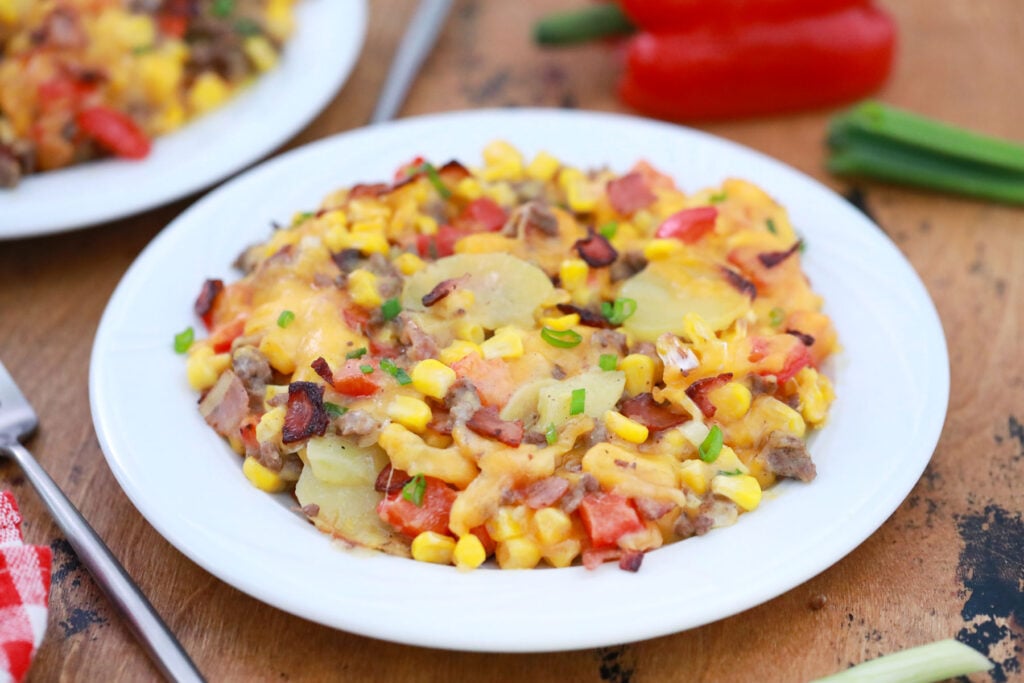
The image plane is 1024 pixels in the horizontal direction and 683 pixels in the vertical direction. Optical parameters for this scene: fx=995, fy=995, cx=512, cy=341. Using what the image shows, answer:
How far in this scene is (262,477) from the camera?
112 inches

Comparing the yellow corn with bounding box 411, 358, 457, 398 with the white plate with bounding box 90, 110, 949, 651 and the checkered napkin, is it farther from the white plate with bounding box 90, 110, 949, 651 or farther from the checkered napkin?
the checkered napkin

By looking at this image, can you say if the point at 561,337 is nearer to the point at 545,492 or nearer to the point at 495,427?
the point at 495,427

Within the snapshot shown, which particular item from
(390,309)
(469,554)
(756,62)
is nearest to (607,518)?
(469,554)

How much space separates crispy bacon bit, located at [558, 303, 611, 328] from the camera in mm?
3203

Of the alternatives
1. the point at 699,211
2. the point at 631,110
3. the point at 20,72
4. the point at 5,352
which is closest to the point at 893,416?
the point at 699,211

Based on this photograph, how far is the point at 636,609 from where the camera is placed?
7.93 ft

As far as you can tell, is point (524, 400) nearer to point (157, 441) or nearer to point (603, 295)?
point (603, 295)

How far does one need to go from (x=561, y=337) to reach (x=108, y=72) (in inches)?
105

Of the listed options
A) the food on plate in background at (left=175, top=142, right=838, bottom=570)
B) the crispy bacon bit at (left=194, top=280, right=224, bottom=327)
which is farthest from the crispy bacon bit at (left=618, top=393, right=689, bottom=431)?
the crispy bacon bit at (left=194, top=280, right=224, bottom=327)

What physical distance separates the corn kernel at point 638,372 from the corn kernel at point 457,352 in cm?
45

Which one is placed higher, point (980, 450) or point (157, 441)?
point (157, 441)

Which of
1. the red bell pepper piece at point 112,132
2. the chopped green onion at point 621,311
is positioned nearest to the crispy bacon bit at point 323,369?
the chopped green onion at point 621,311

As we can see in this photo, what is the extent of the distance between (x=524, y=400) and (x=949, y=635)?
1.36 meters

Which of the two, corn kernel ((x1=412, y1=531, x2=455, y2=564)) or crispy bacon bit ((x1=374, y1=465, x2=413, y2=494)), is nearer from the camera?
corn kernel ((x1=412, y1=531, x2=455, y2=564))
